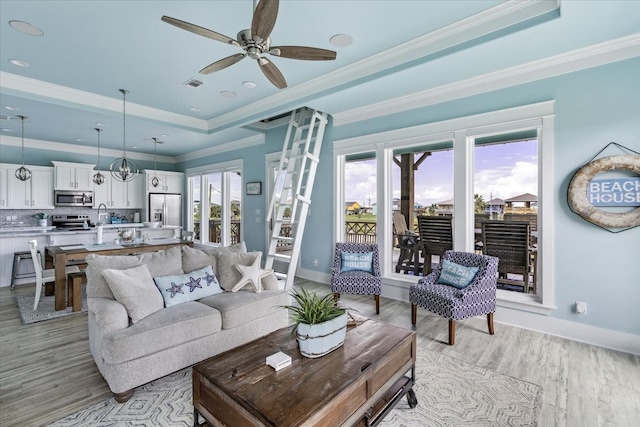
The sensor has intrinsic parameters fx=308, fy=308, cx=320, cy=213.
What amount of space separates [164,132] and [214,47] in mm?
3690

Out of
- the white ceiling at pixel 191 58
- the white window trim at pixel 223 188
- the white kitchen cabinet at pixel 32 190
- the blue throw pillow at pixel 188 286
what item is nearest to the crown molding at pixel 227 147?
the white window trim at pixel 223 188

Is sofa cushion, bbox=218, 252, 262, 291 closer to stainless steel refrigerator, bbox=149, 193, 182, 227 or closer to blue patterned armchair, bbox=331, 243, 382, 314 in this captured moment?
blue patterned armchair, bbox=331, 243, 382, 314

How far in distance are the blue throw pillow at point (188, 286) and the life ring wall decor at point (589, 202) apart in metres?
3.82

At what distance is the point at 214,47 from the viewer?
334 centimetres

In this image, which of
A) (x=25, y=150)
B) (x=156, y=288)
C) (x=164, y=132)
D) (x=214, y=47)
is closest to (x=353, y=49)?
(x=214, y=47)

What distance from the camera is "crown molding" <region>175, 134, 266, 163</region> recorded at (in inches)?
266

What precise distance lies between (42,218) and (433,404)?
8.94m

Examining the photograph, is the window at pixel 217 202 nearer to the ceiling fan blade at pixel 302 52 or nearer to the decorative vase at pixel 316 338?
the ceiling fan blade at pixel 302 52

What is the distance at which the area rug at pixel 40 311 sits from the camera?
12.5 feet

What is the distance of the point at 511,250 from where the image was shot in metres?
3.84

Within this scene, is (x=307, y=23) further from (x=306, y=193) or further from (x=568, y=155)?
(x=568, y=155)

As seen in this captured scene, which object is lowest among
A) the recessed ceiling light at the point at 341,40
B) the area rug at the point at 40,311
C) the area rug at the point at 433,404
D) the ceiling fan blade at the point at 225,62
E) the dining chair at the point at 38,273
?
the area rug at the point at 433,404

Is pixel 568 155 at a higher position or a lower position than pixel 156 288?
higher

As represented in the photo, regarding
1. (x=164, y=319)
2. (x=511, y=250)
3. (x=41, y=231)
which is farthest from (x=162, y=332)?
(x=41, y=231)
